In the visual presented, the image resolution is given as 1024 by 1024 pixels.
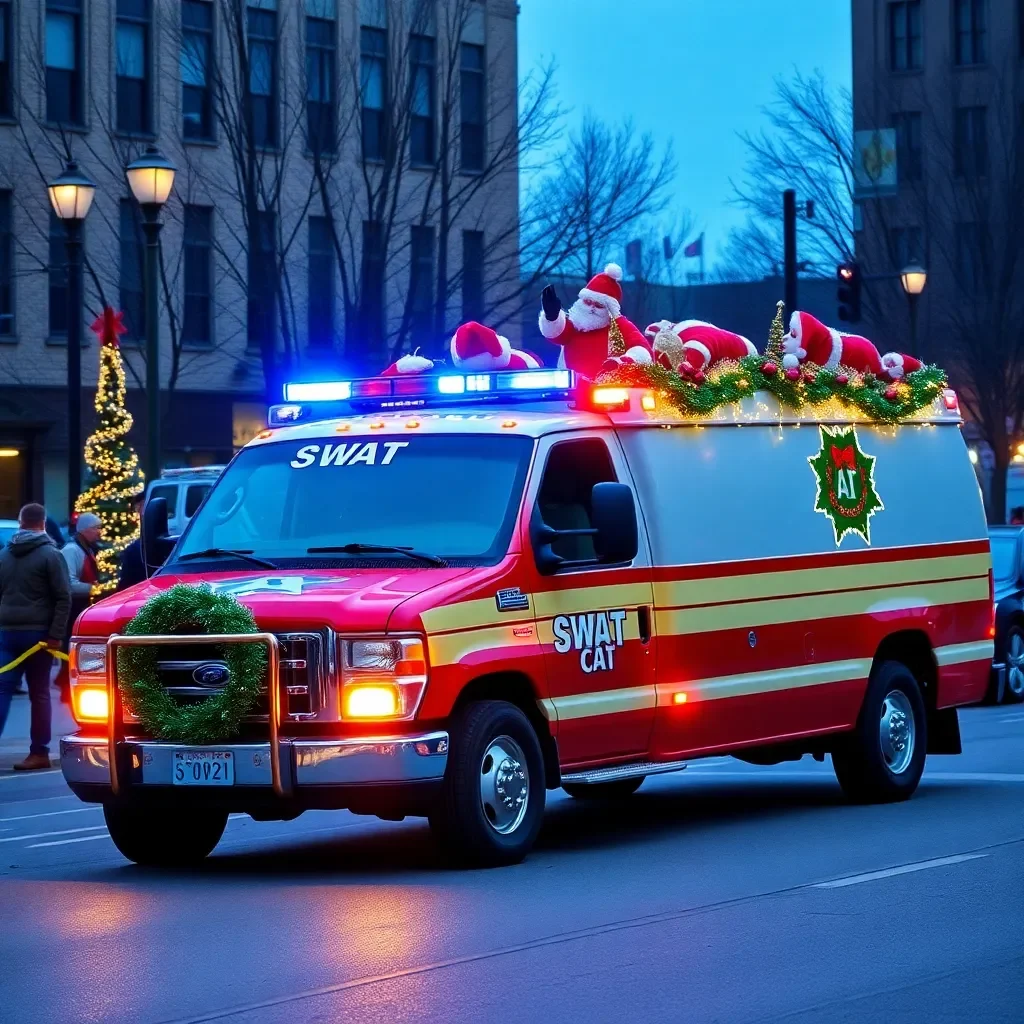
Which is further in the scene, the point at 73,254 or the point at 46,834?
the point at 73,254

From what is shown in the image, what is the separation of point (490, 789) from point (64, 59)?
29.9m

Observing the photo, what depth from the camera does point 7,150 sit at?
3722 centimetres

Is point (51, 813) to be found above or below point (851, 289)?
below

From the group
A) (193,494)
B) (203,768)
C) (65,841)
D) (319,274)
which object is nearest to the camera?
(203,768)

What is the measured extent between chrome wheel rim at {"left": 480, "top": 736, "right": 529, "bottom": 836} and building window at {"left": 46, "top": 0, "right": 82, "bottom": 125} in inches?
1133

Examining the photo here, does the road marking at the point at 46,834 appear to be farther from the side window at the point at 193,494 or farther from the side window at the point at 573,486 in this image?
the side window at the point at 193,494

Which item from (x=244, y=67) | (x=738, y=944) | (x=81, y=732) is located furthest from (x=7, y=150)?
(x=738, y=944)

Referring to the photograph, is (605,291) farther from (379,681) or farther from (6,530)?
(6,530)

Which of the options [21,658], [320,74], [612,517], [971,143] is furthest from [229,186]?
[612,517]

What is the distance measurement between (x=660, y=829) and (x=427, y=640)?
287 centimetres

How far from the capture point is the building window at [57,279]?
38344 mm

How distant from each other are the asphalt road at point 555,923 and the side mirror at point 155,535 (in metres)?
1.63

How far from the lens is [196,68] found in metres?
34.1

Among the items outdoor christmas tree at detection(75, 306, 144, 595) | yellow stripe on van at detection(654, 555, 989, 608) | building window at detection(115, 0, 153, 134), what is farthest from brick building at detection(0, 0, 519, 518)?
yellow stripe on van at detection(654, 555, 989, 608)
